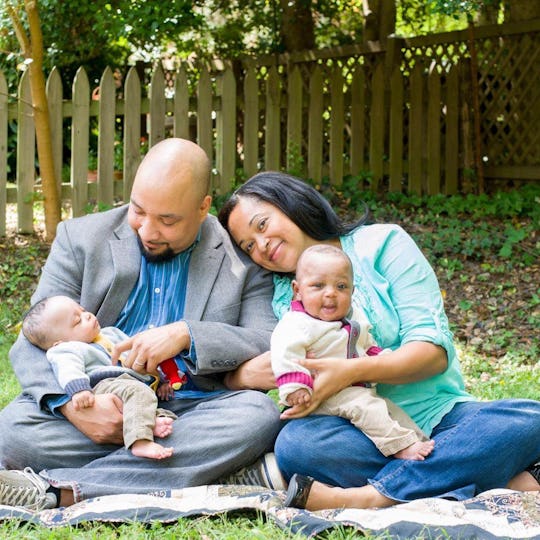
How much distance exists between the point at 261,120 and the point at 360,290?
7.79 meters

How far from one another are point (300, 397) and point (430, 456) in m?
0.56

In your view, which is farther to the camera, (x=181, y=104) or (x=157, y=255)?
(x=181, y=104)

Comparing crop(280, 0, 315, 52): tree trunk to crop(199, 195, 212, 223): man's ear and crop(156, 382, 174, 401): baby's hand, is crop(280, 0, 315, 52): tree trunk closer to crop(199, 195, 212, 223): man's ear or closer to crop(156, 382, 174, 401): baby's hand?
crop(199, 195, 212, 223): man's ear

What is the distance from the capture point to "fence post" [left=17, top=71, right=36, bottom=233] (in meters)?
8.91

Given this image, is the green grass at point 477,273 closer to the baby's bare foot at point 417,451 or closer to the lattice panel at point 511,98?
the lattice panel at point 511,98

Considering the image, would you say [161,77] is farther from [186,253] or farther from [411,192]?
[186,253]

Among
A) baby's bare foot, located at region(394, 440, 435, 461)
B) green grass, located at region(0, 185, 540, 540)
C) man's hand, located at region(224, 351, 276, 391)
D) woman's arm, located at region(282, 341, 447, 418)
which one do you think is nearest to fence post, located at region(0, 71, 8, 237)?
green grass, located at region(0, 185, 540, 540)

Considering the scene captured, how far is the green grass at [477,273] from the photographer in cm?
650

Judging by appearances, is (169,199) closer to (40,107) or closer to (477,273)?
(477,273)

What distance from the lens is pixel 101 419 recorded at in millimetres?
3785

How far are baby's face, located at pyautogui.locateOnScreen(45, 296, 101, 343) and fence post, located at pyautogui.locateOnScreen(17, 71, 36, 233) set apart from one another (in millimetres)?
5287

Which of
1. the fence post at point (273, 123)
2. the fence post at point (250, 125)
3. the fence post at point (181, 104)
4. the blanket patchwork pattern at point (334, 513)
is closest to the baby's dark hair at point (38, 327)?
the blanket patchwork pattern at point (334, 513)

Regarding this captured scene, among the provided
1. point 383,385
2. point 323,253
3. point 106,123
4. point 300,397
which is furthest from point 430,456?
point 106,123

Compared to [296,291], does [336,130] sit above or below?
above
